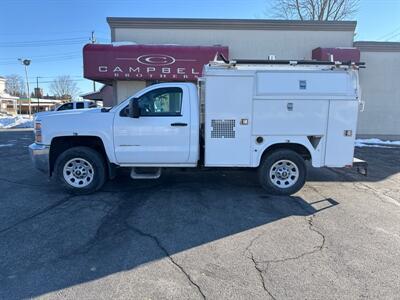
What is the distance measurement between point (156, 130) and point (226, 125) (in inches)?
54.7

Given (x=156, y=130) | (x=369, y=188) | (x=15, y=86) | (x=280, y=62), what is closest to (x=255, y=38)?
(x=280, y=62)

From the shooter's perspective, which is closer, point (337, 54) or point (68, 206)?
point (68, 206)

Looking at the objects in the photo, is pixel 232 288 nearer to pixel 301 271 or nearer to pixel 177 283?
pixel 177 283

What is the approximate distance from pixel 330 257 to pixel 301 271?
23.0 inches

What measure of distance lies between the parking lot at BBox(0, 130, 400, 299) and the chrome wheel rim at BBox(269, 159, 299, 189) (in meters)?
0.32

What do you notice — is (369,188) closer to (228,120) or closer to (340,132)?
(340,132)

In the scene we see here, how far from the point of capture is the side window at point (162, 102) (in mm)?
6266

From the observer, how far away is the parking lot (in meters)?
3.30

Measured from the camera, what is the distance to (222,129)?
20.4ft

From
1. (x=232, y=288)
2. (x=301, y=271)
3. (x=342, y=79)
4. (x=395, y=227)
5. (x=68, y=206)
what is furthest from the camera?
(x=342, y=79)

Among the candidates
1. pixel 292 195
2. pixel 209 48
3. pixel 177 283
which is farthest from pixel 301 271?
pixel 209 48

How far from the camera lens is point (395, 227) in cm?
502

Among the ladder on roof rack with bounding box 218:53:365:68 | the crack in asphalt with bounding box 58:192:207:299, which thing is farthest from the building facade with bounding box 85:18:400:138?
the crack in asphalt with bounding box 58:192:207:299

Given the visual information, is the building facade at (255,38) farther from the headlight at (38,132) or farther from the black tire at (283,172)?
the black tire at (283,172)
